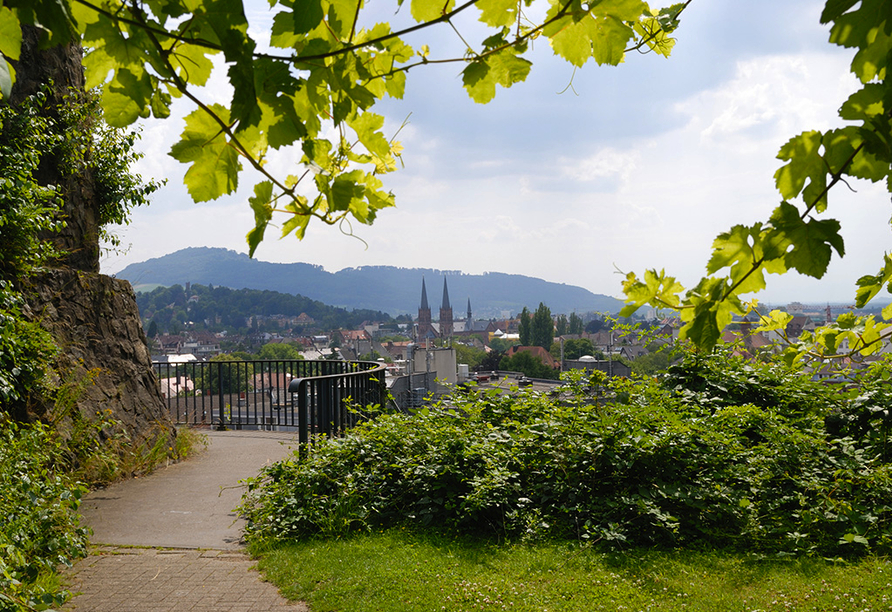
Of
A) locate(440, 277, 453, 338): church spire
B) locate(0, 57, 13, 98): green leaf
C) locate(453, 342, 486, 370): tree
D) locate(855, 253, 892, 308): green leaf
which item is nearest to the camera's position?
locate(0, 57, 13, 98): green leaf

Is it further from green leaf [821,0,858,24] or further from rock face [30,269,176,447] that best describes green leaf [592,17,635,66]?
rock face [30,269,176,447]

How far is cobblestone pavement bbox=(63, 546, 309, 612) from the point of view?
3.17 meters

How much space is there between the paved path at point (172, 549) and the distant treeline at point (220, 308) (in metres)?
57.7

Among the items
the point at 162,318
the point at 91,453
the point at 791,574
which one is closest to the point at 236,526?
the point at 91,453

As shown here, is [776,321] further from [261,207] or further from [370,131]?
[261,207]

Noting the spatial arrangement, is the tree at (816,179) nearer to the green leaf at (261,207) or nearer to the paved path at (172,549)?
the green leaf at (261,207)

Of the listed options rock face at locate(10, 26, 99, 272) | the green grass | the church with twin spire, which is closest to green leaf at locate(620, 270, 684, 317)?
the green grass

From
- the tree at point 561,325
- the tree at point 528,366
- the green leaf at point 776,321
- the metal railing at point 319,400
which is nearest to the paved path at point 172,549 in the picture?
the metal railing at point 319,400

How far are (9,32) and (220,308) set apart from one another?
82.5 m

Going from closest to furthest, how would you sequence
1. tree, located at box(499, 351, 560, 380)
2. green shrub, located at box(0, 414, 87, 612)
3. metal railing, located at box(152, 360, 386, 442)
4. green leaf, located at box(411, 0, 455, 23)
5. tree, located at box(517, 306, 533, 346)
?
green leaf, located at box(411, 0, 455, 23)
green shrub, located at box(0, 414, 87, 612)
metal railing, located at box(152, 360, 386, 442)
tree, located at box(499, 351, 560, 380)
tree, located at box(517, 306, 533, 346)

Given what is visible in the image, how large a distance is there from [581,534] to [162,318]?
225 feet

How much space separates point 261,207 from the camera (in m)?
1.09

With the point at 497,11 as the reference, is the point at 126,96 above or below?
below

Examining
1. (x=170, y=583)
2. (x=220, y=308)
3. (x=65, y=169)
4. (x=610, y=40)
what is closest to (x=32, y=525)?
(x=170, y=583)
